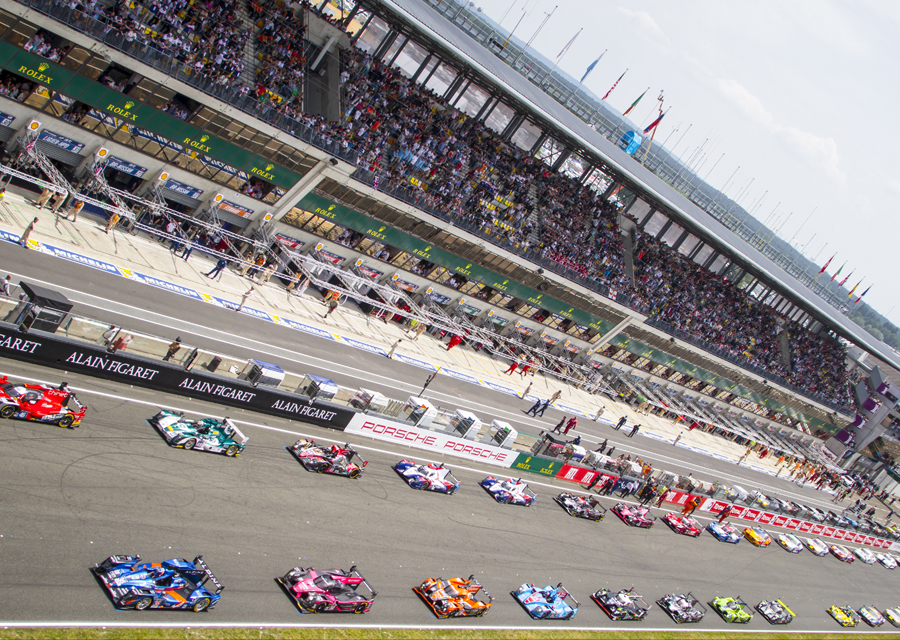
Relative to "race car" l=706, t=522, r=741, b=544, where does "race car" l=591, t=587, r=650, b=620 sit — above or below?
below

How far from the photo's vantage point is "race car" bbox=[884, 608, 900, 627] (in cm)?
4853

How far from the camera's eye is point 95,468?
69.2 ft

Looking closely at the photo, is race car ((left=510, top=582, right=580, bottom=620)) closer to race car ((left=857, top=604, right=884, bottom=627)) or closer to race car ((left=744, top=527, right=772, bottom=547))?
race car ((left=744, top=527, right=772, bottom=547))

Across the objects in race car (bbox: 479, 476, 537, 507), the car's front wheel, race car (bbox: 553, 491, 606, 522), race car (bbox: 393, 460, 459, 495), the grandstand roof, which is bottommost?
the car's front wheel

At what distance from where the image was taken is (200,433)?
2445cm

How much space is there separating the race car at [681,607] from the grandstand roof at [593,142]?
33785 mm

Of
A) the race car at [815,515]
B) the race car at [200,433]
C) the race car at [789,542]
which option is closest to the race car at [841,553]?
the race car at [815,515]

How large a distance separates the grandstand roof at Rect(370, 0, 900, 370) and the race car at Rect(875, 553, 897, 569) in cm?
2722

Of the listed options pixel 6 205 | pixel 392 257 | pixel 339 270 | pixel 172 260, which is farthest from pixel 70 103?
pixel 392 257

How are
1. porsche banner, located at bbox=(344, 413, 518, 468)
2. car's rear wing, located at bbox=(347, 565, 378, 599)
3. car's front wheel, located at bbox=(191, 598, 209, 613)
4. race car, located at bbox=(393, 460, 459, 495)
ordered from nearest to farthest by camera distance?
car's front wheel, located at bbox=(191, 598, 209, 613)
car's rear wing, located at bbox=(347, 565, 378, 599)
race car, located at bbox=(393, 460, 459, 495)
porsche banner, located at bbox=(344, 413, 518, 468)

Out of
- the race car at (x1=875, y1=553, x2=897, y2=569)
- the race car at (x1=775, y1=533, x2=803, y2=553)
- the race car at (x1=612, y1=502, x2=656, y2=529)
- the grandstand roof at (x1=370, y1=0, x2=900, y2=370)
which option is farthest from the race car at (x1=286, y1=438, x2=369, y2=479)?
the race car at (x1=875, y1=553, x2=897, y2=569)

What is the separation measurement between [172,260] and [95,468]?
17.6 m

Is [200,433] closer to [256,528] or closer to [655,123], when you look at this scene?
[256,528]

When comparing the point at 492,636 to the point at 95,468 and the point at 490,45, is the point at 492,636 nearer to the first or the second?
the point at 95,468
